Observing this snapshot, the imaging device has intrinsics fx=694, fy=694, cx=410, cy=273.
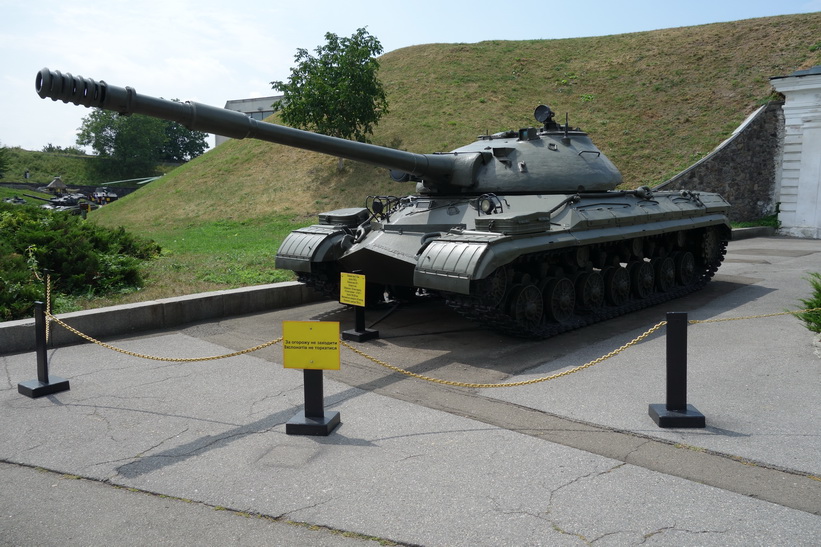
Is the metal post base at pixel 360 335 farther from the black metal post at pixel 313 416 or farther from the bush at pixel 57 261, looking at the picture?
the bush at pixel 57 261

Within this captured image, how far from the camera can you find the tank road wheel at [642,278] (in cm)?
1092

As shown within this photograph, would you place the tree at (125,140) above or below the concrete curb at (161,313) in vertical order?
above

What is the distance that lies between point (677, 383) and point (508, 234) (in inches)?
115

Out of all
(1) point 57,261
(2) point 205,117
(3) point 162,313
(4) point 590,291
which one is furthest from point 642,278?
(1) point 57,261

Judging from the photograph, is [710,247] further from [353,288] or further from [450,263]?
[353,288]

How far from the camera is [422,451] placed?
5.16m

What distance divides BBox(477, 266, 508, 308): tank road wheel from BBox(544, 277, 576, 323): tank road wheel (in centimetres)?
106

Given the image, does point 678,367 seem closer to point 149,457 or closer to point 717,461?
point 717,461

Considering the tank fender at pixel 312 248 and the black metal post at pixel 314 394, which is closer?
the black metal post at pixel 314 394

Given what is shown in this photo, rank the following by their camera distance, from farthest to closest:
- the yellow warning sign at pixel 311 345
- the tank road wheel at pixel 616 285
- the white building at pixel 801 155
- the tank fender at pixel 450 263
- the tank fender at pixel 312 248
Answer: the white building at pixel 801 155 → the tank road wheel at pixel 616 285 → the tank fender at pixel 312 248 → the tank fender at pixel 450 263 → the yellow warning sign at pixel 311 345

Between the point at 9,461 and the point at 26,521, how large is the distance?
3.74ft

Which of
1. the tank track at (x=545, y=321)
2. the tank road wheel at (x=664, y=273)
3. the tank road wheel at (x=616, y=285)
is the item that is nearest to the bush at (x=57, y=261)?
the tank track at (x=545, y=321)

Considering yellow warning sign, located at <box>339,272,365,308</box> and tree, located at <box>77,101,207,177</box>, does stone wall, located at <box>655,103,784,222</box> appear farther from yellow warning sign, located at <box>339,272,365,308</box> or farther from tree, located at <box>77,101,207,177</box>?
tree, located at <box>77,101,207,177</box>

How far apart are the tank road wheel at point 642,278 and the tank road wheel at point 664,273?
1.36 ft
